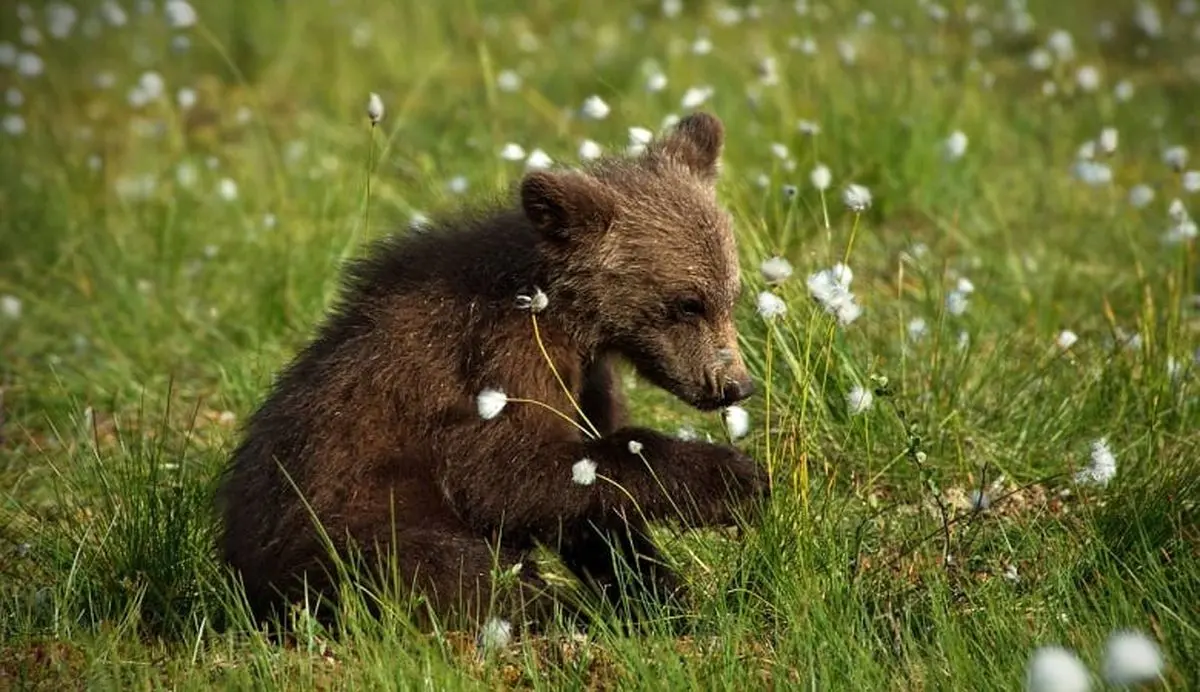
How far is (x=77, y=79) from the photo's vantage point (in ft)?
43.1

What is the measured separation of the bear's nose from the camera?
5578 mm

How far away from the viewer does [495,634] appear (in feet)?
15.8

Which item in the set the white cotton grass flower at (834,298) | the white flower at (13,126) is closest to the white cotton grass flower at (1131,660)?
the white cotton grass flower at (834,298)

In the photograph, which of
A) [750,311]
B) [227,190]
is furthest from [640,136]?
[227,190]

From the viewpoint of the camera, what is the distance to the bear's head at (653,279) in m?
5.55

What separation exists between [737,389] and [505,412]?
2.56 feet

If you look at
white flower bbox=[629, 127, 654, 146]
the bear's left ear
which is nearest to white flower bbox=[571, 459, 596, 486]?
the bear's left ear

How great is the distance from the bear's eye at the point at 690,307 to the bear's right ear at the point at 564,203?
1.12 feet

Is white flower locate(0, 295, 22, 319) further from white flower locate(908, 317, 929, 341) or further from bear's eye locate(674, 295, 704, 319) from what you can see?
white flower locate(908, 317, 929, 341)

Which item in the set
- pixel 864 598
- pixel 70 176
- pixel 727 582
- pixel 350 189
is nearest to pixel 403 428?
pixel 727 582

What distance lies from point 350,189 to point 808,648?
501 cm

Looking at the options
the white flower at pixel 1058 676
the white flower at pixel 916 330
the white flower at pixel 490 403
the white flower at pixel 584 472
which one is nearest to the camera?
the white flower at pixel 1058 676

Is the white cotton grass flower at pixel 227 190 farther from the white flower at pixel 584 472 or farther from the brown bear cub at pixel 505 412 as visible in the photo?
the white flower at pixel 584 472

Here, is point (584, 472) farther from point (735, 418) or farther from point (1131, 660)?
point (1131, 660)
